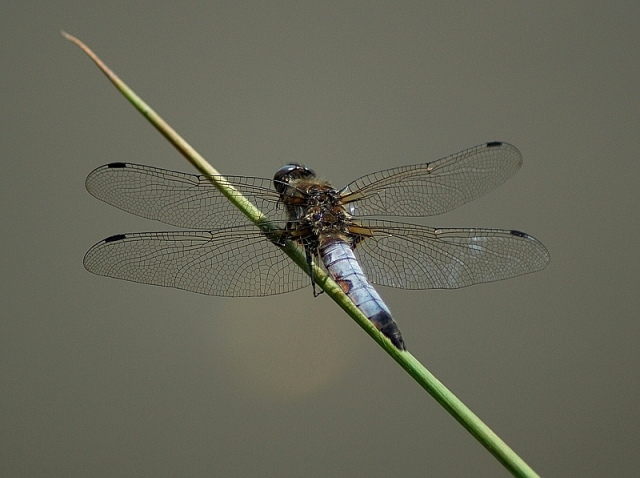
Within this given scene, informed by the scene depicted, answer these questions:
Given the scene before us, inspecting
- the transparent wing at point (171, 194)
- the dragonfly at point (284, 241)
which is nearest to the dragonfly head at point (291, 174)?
the dragonfly at point (284, 241)

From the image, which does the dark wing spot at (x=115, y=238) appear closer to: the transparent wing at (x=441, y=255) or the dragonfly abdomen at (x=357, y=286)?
the dragonfly abdomen at (x=357, y=286)

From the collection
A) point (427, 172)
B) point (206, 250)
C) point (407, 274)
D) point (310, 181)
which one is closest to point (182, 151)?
point (206, 250)

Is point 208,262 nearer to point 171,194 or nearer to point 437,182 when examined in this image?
point 171,194

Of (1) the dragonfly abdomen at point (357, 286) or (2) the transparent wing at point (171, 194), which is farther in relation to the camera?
(2) the transparent wing at point (171, 194)

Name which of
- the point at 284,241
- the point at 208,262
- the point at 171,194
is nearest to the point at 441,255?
the point at 284,241

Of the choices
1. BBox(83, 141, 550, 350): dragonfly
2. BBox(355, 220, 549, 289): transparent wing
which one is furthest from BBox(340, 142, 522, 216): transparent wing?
BBox(355, 220, 549, 289): transparent wing

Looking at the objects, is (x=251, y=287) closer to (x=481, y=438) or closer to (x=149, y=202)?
(x=149, y=202)

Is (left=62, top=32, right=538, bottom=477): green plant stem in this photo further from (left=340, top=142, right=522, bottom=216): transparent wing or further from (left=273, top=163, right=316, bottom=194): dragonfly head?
(left=340, top=142, right=522, bottom=216): transparent wing
